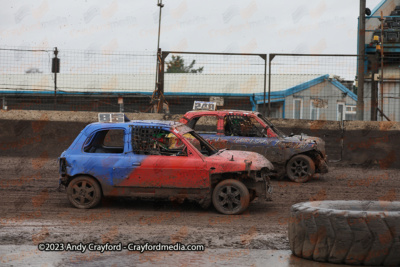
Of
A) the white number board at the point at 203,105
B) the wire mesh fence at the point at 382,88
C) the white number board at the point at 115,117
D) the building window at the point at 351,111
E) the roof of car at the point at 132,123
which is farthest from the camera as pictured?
the building window at the point at 351,111

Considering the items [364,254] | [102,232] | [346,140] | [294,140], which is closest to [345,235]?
[364,254]

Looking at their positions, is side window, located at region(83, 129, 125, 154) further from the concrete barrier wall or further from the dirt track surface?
the concrete barrier wall

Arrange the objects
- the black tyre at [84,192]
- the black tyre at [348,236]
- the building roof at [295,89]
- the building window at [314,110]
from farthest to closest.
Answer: the building roof at [295,89]
the building window at [314,110]
the black tyre at [84,192]
the black tyre at [348,236]

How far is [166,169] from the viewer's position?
9.10 meters

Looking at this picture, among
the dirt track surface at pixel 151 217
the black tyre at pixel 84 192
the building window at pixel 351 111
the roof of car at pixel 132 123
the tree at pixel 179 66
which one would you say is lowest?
the dirt track surface at pixel 151 217

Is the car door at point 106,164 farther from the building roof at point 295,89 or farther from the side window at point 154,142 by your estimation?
the building roof at point 295,89

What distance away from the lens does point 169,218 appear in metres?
8.66

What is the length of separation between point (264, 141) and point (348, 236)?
7.06 meters

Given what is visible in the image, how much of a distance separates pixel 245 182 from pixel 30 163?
318 inches

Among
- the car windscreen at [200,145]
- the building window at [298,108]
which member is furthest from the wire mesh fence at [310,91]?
the car windscreen at [200,145]

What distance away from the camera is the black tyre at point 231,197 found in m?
8.98

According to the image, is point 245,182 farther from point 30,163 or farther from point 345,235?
point 30,163

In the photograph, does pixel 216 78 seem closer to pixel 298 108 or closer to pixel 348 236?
pixel 298 108

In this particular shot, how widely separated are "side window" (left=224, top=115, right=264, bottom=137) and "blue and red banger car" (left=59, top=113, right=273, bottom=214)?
3.20 meters
